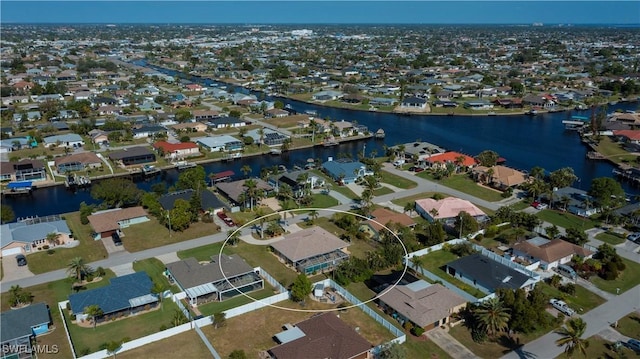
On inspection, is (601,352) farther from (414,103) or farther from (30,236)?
(414,103)

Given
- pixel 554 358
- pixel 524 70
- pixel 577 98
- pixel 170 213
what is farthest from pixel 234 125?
pixel 524 70

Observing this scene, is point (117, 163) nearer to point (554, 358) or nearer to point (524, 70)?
point (554, 358)

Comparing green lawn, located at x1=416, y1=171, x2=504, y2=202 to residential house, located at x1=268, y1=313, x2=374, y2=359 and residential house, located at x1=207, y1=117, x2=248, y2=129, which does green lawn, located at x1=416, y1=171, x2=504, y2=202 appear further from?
residential house, located at x1=207, y1=117, x2=248, y2=129

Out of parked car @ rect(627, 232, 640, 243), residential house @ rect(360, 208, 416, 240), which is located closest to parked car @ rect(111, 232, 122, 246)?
residential house @ rect(360, 208, 416, 240)

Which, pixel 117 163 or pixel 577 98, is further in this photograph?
pixel 577 98

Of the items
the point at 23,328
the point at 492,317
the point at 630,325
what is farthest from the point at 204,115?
the point at 630,325
